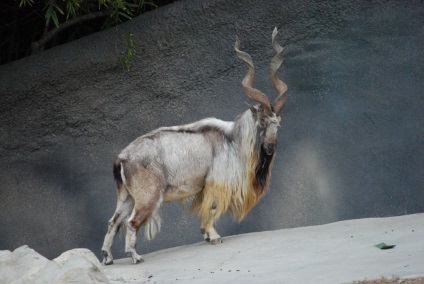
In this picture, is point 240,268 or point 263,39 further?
point 263,39

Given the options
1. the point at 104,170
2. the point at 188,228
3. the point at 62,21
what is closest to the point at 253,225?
the point at 188,228

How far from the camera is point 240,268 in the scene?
283 inches

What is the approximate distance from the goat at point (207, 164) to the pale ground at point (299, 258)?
1.21ft

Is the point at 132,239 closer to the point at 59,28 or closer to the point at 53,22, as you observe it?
the point at 59,28

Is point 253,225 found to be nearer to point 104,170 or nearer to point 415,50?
point 104,170

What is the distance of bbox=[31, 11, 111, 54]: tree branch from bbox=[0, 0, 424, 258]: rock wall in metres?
0.28

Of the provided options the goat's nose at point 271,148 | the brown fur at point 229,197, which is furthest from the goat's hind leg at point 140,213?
the goat's nose at point 271,148

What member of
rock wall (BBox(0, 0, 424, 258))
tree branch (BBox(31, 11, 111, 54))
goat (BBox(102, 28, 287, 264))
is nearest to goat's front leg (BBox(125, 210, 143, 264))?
goat (BBox(102, 28, 287, 264))

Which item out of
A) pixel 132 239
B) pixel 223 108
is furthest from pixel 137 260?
pixel 223 108

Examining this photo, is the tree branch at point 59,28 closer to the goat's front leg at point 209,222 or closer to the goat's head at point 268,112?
the goat's head at point 268,112

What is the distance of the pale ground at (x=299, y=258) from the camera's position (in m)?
6.18

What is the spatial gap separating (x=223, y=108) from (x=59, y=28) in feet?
6.53

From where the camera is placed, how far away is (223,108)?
10281mm

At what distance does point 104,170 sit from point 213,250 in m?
2.44
